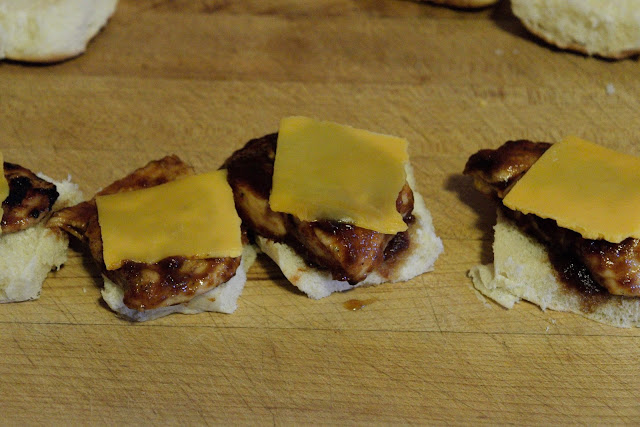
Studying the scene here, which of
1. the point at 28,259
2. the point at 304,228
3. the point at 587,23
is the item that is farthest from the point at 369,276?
the point at 587,23

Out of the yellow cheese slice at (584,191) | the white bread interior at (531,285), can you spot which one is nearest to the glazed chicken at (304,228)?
the white bread interior at (531,285)

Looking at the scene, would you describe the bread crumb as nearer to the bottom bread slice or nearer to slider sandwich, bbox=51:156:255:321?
the bottom bread slice

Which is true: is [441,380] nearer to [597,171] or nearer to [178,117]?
[597,171]

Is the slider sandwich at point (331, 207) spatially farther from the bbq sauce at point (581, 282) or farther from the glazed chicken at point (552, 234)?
the bbq sauce at point (581, 282)

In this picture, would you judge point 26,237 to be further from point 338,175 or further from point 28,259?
point 338,175

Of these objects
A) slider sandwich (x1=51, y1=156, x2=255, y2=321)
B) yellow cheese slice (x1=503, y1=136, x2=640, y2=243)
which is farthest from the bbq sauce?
slider sandwich (x1=51, y1=156, x2=255, y2=321)

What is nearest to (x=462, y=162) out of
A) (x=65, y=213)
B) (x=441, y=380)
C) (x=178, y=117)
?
(x=441, y=380)
